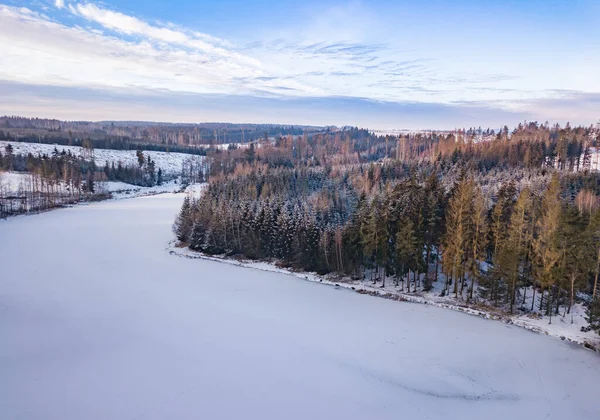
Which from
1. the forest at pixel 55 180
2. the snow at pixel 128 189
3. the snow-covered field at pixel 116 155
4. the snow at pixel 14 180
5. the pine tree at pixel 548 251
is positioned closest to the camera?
the pine tree at pixel 548 251

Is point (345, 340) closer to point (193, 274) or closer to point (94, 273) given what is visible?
point (193, 274)

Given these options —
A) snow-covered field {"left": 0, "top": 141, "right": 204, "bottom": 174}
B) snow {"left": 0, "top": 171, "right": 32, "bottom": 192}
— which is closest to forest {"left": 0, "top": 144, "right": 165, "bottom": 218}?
snow {"left": 0, "top": 171, "right": 32, "bottom": 192}

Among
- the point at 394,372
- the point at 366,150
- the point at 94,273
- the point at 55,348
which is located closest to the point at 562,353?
the point at 394,372

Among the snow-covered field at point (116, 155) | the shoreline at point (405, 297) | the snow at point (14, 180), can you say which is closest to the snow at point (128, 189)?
the snow at point (14, 180)

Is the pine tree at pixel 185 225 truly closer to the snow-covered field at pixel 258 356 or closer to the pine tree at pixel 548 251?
the snow-covered field at pixel 258 356

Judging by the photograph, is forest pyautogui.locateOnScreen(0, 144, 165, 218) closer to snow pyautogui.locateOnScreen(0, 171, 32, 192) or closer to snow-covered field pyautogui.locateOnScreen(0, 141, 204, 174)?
snow pyautogui.locateOnScreen(0, 171, 32, 192)
